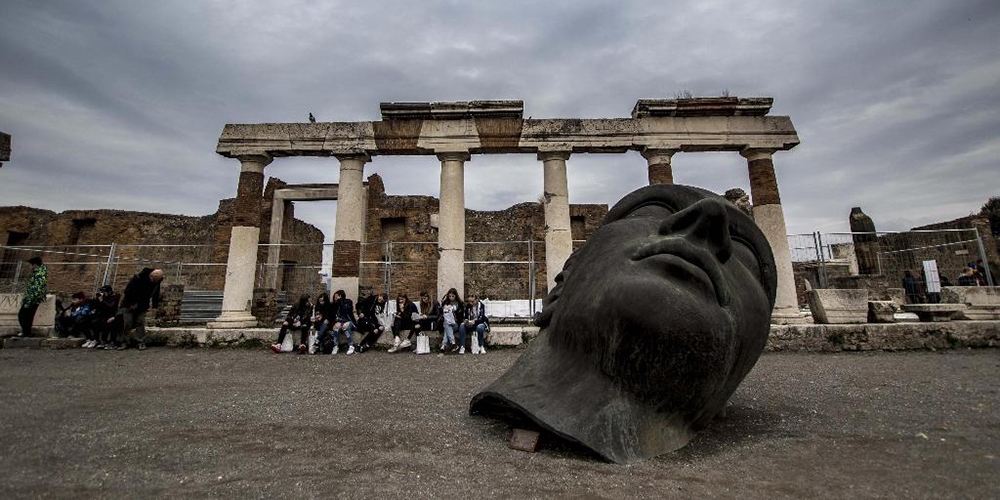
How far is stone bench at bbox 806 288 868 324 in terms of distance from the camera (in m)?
7.30

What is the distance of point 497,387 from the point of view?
8.48 ft

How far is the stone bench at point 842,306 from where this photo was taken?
7.30 metres

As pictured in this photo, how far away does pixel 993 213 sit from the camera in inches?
581

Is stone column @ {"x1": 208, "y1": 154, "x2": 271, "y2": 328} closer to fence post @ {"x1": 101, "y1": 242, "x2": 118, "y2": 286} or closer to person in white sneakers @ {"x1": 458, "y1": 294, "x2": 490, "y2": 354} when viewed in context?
fence post @ {"x1": 101, "y1": 242, "x2": 118, "y2": 286}

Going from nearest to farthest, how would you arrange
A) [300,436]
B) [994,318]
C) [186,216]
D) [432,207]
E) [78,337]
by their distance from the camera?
1. [300,436]
2. [994,318]
3. [78,337]
4. [432,207]
5. [186,216]

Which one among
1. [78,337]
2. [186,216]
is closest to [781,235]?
[78,337]

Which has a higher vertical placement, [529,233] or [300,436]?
[529,233]

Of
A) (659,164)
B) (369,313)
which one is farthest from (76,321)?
(659,164)

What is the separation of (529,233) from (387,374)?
11.4 metres

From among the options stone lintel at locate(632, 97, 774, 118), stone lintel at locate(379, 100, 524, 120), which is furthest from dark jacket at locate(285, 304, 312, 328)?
stone lintel at locate(632, 97, 774, 118)

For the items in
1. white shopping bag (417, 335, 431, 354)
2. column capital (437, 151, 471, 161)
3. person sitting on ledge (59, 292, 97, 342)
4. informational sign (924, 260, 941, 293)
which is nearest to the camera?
→ white shopping bag (417, 335, 431, 354)

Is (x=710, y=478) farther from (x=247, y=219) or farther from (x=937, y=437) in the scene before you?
(x=247, y=219)

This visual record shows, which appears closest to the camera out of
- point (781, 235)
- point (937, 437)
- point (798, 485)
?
point (798, 485)

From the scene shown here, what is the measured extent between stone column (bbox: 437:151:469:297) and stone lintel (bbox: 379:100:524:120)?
867 millimetres
